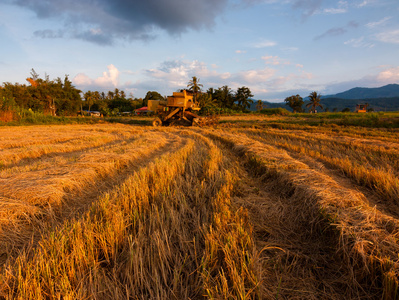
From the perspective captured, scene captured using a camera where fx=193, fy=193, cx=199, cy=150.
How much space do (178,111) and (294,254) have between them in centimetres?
1716

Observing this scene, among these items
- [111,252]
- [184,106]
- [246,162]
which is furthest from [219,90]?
[111,252]

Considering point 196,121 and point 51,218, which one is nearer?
point 51,218

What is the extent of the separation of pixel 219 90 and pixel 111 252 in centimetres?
5434

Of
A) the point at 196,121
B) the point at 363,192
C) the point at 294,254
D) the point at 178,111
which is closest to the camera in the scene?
the point at 294,254

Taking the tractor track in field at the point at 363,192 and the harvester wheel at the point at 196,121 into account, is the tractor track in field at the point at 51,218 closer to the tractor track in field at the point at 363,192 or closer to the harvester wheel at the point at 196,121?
the tractor track in field at the point at 363,192

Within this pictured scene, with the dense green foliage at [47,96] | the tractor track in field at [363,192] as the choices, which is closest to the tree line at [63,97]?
the dense green foliage at [47,96]

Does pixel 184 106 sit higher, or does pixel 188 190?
pixel 184 106

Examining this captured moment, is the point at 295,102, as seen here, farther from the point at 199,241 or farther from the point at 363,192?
the point at 199,241

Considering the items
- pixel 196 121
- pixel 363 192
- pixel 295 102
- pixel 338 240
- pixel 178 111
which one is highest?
pixel 295 102

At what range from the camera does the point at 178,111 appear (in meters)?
18.0

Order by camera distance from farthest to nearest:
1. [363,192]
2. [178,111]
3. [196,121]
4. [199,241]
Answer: [178,111], [196,121], [363,192], [199,241]

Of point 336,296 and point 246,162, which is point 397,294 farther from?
point 246,162

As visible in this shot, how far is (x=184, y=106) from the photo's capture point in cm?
1733

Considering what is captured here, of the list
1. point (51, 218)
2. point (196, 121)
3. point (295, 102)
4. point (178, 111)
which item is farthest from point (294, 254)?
point (295, 102)
